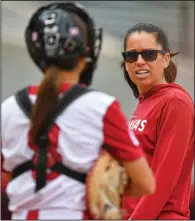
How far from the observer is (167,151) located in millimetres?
2783

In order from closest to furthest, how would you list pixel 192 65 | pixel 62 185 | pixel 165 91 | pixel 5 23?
pixel 62 185 → pixel 165 91 → pixel 5 23 → pixel 192 65

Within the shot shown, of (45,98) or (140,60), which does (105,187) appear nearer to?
(45,98)

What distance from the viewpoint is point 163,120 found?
288 cm

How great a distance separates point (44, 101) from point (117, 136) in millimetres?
278

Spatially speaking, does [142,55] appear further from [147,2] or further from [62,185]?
[147,2]

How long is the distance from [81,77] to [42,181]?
42cm

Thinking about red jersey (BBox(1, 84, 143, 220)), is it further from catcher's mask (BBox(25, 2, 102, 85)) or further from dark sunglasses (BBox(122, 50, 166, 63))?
dark sunglasses (BBox(122, 50, 166, 63))

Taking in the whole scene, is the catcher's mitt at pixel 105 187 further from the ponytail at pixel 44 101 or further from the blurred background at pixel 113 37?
the blurred background at pixel 113 37

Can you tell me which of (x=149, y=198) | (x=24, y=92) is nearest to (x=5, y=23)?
(x=149, y=198)

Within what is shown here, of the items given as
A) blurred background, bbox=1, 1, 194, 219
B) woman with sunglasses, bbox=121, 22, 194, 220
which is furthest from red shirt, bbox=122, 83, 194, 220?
blurred background, bbox=1, 1, 194, 219

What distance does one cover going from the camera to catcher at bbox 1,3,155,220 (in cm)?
198

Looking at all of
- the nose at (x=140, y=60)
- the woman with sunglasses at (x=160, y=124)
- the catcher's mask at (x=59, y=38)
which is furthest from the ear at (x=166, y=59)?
the catcher's mask at (x=59, y=38)

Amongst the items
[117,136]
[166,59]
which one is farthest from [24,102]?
[166,59]

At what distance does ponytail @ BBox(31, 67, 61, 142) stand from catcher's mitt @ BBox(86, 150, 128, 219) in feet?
0.79
